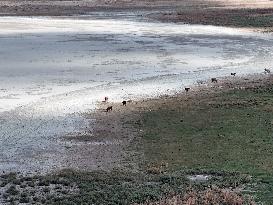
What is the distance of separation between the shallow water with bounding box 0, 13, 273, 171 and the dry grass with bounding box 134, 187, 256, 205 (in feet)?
17.0

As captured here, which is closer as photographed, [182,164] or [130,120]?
[182,164]

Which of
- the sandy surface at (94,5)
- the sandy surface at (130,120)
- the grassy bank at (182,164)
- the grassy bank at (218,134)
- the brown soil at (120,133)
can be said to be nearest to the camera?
the grassy bank at (182,164)

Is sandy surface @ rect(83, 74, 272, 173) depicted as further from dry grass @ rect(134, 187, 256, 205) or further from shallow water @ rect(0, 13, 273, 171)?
dry grass @ rect(134, 187, 256, 205)

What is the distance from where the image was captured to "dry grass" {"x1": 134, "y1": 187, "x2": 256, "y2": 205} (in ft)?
53.0

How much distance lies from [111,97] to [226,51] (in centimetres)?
2038

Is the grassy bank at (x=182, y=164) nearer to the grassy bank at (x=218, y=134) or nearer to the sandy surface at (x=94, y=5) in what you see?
the grassy bank at (x=218, y=134)

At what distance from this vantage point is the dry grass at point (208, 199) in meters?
16.2

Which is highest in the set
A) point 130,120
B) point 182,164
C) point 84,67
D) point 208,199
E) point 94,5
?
point 208,199

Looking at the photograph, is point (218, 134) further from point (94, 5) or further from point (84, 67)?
point (94, 5)

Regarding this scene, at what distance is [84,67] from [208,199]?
84.8 feet

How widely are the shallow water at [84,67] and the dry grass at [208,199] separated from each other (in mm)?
5169

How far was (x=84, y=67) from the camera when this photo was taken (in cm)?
4128

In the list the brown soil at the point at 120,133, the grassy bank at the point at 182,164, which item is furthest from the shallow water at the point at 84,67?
the grassy bank at the point at 182,164

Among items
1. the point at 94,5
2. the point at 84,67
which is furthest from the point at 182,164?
the point at 94,5
